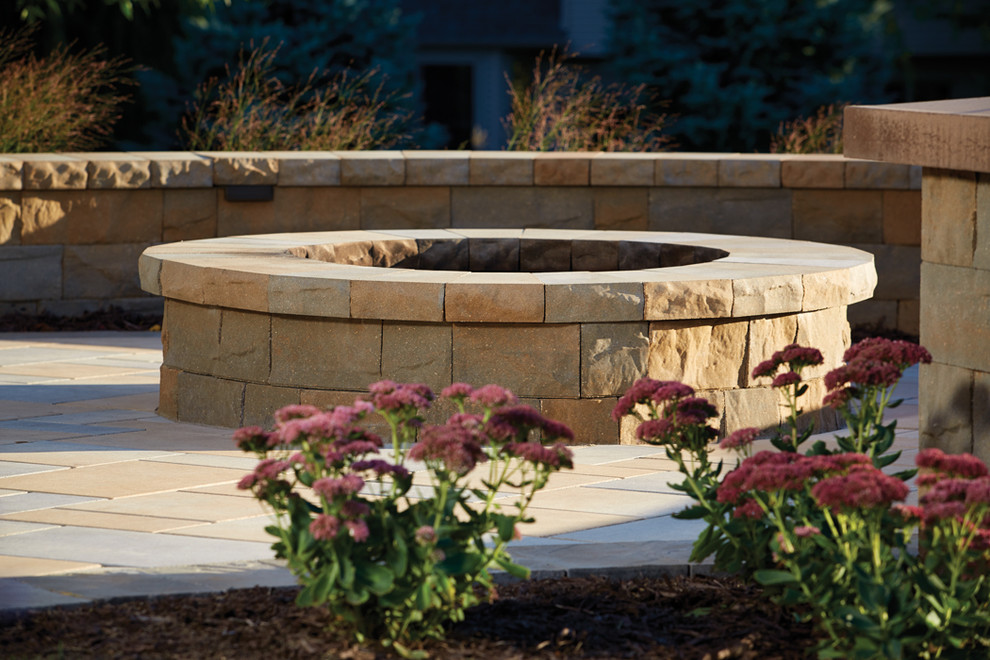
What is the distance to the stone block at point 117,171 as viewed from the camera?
10.0 meters

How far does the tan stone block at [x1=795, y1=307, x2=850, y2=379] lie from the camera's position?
7.05m

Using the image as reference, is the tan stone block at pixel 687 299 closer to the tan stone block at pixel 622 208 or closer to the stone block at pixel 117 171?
the tan stone block at pixel 622 208

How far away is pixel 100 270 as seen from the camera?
34.1 feet

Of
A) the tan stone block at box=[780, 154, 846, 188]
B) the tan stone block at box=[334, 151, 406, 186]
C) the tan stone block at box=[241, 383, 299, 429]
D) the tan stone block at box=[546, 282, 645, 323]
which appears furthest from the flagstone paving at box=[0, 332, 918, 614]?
the tan stone block at box=[334, 151, 406, 186]

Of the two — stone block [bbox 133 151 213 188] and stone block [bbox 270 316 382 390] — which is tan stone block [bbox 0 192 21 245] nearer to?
stone block [bbox 133 151 213 188]

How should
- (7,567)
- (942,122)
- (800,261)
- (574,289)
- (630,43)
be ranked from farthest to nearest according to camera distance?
(630,43)
(800,261)
(574,289)
(7,567)
(942,122)

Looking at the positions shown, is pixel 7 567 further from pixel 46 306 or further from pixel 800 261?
pixel 46 306

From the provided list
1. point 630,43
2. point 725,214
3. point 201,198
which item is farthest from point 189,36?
point 725,214

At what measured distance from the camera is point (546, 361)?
656cm

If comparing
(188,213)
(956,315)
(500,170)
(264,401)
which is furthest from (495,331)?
(188,213)

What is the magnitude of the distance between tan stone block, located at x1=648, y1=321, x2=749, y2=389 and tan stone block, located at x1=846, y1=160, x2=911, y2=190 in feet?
12.9

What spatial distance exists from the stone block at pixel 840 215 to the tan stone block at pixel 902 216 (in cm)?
5

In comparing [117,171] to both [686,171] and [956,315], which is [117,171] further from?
[956,315]

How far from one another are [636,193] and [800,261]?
3.33m
